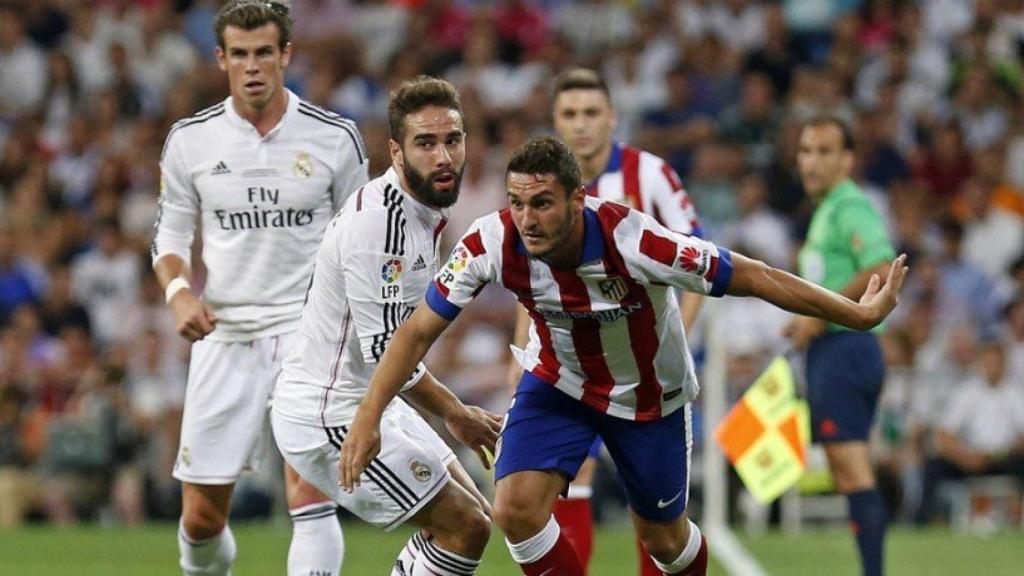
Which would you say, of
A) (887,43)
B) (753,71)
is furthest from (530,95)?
(887,43)

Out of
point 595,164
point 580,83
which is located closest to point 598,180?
point 595,164

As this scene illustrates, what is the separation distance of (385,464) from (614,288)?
39.1 inches

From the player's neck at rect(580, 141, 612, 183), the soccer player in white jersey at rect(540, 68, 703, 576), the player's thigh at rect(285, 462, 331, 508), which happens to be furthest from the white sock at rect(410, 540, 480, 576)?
the player's neck at rect(580, 141, 612, 183)

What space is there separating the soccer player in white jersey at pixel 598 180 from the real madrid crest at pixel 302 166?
3.86ft

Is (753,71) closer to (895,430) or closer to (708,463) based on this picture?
(895,430)

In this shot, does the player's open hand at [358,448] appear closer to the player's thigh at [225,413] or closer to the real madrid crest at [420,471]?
the real madrid crest at [420,471]

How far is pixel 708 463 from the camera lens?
11406mm

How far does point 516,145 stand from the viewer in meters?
14.1

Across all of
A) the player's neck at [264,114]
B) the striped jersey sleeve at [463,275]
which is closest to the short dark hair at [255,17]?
the player's neck at [264,114]

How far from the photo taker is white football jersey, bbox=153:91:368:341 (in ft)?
23.6

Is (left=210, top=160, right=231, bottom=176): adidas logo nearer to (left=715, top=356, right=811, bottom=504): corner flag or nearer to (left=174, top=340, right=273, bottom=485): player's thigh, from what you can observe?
(left=174, top=340, right=273, bottom=485): player's thigh

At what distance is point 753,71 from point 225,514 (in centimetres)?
890

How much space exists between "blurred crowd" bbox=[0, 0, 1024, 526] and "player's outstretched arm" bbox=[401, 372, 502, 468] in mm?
5115

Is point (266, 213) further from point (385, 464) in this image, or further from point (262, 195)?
point (385, 464)
